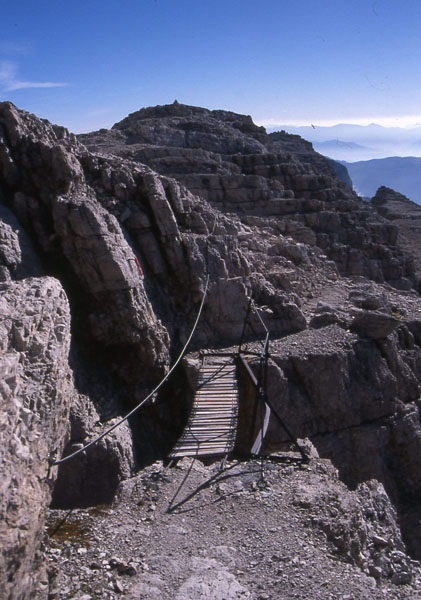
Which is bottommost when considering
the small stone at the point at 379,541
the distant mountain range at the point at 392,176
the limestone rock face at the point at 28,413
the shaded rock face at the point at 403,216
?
the small stone at the point at 379,541

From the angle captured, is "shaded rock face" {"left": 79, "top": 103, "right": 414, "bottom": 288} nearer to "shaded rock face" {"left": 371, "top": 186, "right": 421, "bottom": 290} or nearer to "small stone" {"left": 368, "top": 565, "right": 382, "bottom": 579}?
"shaded rock face" {"left": 371, "top": 186, "right": 421, "bottom": 290}

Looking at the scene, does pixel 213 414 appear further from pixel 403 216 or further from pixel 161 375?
pixel 403 216

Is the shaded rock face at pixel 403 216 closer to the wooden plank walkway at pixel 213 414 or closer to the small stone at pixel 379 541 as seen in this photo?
the wooden plank walkway at pixel 213 414

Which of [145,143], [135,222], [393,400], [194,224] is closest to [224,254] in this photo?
[194,224]

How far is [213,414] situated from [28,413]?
6.16m

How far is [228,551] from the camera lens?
6.89 meters

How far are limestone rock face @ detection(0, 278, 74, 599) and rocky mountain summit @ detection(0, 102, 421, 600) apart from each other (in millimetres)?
20

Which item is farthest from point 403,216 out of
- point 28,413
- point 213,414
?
point 28,413

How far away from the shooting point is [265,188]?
29.6 metres

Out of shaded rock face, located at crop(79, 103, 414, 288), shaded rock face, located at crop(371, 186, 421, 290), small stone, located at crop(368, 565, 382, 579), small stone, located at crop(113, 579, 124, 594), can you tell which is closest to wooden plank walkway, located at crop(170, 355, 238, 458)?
small stone, located at crop(368, 565, 382, 579)

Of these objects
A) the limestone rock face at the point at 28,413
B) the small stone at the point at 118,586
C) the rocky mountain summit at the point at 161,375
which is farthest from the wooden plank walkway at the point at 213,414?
the limestone rock face at the point at 28,413

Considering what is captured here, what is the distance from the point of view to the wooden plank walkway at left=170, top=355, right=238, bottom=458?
32.6 feet

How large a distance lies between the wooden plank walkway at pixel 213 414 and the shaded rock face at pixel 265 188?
12.5 m

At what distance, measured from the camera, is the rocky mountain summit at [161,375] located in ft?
18.4
